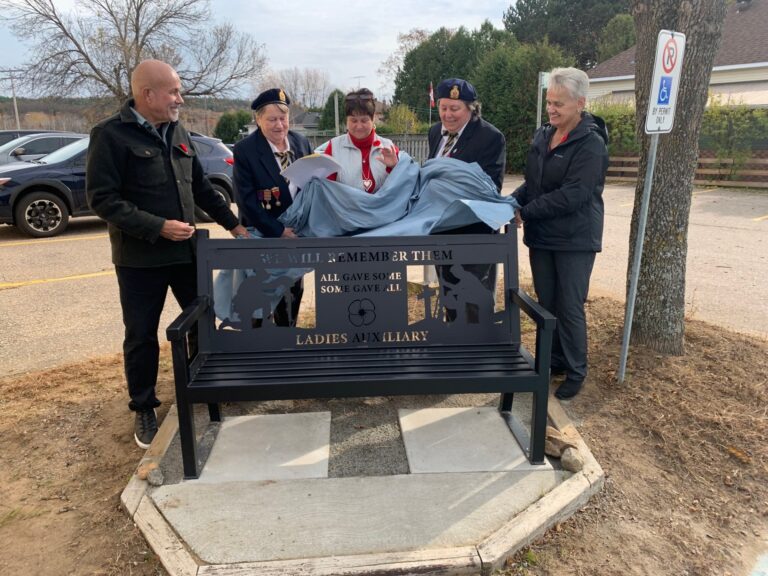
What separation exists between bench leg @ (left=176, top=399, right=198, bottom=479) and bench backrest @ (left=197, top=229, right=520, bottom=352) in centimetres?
46

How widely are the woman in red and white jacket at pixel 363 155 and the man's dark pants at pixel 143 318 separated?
107 cm

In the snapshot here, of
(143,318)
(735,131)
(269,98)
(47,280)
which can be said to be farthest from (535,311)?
(735,131)

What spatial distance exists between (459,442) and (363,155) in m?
1.75

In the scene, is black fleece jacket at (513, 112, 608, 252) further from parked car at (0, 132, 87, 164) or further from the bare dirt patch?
parked car at (0, 132, 87, 164)

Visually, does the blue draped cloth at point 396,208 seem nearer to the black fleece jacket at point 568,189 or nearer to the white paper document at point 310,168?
the white paper document at point 310,168

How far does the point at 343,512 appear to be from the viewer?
2.55 metres

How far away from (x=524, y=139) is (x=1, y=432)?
68.5ft

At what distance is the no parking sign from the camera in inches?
130

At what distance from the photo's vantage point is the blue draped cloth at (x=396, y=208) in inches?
127

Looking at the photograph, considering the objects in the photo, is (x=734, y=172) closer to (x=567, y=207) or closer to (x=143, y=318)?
(x=567, y=207)

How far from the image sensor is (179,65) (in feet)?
82.0

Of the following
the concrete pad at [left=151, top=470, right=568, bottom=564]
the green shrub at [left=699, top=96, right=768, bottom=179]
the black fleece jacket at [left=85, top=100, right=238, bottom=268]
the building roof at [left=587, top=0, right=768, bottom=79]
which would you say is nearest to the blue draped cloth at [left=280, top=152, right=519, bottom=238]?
the black fleece jacket at [left=85, top=100, right=238, bottom=268]

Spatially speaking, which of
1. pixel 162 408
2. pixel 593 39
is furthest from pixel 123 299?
pixel 593 39

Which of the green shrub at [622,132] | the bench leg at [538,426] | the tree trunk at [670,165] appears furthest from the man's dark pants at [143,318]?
the green shrub at [622,132]
